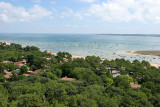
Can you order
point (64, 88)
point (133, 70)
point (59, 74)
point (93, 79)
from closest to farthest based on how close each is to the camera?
point (64, 88) → point (93, 79) → point (59, 74) → point (133, 70)

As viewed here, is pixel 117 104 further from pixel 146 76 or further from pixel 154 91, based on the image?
pixel 146 76

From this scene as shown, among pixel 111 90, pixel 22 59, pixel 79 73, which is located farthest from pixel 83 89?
pixel 22 59

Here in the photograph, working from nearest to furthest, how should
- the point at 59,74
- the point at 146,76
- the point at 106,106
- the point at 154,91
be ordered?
1. the point at 106,106
2. the point at 154,91
3. the point at 146,76
4. the point at 59,74

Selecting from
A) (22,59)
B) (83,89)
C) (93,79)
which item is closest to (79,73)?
(93,79)

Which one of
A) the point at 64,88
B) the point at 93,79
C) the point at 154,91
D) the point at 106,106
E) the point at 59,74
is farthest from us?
the point at 59,74

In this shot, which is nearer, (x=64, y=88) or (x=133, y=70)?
(x=64, y=88)

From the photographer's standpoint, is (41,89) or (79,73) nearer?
(41,89)

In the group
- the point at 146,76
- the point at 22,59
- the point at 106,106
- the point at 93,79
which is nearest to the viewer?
the point at 106,106

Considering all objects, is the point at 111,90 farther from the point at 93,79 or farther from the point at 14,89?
Result: the point at 14,89
